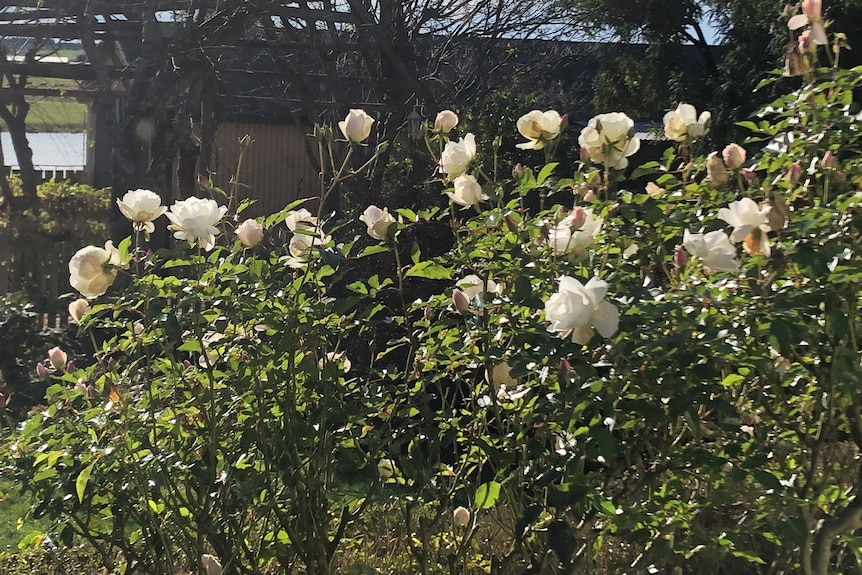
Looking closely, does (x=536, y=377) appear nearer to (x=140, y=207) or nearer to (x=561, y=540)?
(x=561, y=540)

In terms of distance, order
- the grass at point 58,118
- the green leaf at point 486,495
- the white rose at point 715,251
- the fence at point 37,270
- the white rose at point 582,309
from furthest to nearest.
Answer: the grass at point 58,118 < the fence at point 37,270 < the green leaf at point 486,495 < the white rose at point 715,251 < the white rose at point 582,309

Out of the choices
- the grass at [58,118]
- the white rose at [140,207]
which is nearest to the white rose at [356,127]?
the white rose at [140,207]

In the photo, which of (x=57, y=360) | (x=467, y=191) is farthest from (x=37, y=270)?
(x=467, y=191)

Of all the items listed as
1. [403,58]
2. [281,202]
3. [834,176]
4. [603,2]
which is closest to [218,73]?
[403,58]

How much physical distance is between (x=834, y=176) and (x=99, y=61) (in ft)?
18.1

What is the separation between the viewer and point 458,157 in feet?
5.75

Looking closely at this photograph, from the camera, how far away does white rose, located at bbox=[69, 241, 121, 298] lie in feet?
4.93

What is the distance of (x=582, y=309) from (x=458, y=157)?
24.1 inches

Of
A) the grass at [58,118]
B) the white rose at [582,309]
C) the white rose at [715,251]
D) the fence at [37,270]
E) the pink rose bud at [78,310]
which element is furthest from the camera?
the grass at [58,118]

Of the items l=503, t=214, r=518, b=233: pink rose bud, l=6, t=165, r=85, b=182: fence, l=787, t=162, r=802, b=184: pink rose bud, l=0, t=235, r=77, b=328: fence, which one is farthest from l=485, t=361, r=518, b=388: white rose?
l=6, t=165, r=85, b=182: fence

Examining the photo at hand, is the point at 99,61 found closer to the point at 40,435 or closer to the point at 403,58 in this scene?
the point at 403,58

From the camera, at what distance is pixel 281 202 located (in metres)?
11.5

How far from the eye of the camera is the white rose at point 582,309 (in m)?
1.24

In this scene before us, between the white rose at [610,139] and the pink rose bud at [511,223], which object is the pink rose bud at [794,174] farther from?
the pink rose bud at [511,223]
